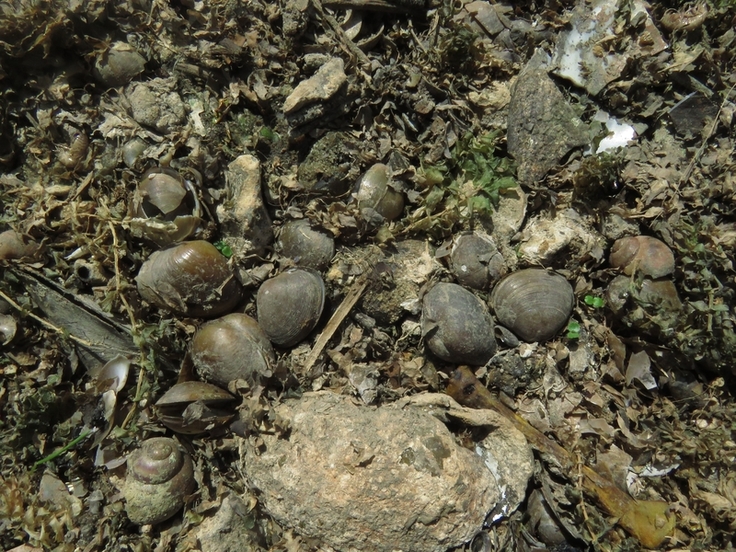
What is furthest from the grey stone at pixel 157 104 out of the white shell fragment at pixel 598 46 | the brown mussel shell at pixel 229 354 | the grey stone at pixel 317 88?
the white shell fragment at pixel 598 46

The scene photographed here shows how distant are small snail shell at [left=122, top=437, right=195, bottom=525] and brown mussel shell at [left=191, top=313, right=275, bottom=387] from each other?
611 millimetres

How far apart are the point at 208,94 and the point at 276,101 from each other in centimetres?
59

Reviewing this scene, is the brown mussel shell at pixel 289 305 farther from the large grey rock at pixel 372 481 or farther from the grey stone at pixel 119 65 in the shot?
the grey stone at pixel 119 65

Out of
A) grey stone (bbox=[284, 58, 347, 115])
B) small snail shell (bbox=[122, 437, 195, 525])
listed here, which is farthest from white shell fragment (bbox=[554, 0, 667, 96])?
small snail shell (bbox=[122, 437, 195, 525])

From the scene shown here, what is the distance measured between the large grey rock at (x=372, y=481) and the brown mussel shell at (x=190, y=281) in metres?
1.01

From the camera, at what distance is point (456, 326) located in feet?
11.6

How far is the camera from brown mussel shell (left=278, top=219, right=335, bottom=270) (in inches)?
148

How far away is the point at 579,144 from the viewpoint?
12.8 ft

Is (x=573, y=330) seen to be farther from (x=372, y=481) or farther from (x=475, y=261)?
(x=372, y=481)

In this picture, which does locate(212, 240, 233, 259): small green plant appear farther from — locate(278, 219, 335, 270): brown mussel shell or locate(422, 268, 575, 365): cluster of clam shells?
locate(422, 268, 575, 365): cluster of clam shells

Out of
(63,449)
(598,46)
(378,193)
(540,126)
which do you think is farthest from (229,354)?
(598,46)

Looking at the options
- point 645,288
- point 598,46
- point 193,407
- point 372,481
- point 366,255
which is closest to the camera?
point 372,481

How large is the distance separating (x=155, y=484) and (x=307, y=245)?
207 centimetres

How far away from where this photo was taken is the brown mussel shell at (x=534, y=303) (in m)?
3.59
